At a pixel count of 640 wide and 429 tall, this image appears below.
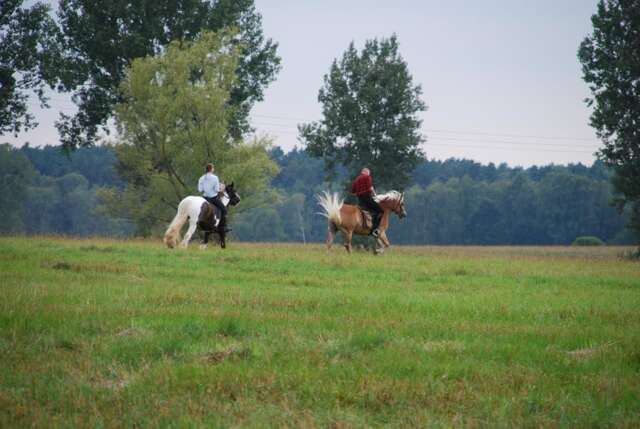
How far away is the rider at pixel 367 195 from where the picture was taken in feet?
93.2

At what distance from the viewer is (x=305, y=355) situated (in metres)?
8.19

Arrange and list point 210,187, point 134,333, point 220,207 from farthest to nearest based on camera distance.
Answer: point 220,207 < point 210,187 < point 134,333

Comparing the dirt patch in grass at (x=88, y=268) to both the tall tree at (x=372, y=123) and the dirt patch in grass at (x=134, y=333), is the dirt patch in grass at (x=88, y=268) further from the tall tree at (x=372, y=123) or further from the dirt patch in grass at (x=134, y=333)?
the tall tree at (x=372, y=123)

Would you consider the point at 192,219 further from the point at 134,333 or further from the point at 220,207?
the point at 134,333

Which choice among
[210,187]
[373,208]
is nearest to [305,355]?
[210,187]

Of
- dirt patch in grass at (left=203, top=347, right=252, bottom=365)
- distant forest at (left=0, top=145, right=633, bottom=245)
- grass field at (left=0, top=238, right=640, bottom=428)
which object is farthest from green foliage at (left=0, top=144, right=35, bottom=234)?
dirt patch in grass at (left=203, top=347, right=252, bottom=365)

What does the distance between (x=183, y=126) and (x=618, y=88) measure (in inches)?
869

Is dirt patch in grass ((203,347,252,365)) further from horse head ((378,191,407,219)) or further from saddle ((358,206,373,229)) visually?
horse head ((378,191,407,219))

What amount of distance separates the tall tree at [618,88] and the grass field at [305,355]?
2968cm

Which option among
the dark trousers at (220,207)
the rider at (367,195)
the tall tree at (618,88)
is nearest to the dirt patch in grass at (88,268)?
the dark trousers at (220,207)

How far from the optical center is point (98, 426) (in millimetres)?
5844

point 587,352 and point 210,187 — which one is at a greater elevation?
point 210,187

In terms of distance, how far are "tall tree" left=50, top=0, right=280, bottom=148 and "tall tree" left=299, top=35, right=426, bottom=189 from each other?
5.79 metres

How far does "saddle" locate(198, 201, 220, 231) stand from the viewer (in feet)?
84.5
